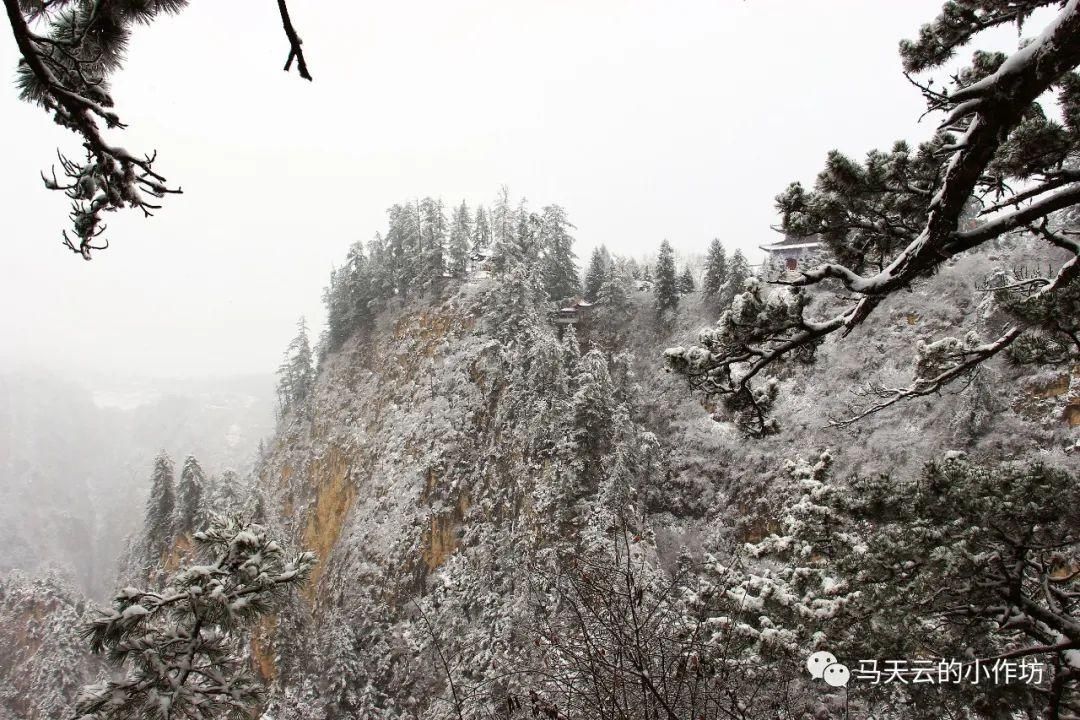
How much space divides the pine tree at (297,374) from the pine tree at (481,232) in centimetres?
1774

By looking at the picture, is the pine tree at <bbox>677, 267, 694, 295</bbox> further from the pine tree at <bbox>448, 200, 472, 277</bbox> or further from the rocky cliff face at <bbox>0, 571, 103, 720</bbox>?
the rocky cliff face at <bbox>0, 571, 103, 720</bbox>

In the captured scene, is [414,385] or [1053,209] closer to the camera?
[1053,209]

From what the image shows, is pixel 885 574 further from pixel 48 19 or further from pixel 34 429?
pixel 34 429

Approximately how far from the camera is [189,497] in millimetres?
34500

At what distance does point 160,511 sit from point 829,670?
4400 cm

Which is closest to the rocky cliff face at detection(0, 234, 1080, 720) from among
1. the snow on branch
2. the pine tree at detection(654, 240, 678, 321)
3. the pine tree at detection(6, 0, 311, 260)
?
the pine tree at detection(654, 240, 678, 321)

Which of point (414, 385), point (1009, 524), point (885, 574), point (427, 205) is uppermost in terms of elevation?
point (427, 205)

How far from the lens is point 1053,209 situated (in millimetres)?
3844

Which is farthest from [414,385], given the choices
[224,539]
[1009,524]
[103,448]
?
[103,448]

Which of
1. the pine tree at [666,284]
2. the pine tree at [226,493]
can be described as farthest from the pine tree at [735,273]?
the pine tree at [226,493]

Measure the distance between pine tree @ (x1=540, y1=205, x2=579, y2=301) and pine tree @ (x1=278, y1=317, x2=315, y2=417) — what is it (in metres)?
23.0

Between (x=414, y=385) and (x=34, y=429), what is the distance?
439 ft

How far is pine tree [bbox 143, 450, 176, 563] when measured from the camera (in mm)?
36062

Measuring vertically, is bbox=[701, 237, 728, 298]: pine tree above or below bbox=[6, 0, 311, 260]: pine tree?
above
